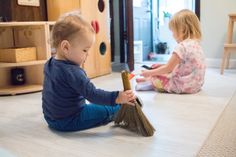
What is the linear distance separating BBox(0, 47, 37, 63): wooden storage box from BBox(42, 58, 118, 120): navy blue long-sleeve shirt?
766mm

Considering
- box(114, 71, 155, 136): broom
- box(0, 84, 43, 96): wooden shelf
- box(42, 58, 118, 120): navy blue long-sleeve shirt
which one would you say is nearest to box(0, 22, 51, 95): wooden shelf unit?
box(0, 84, 43, 96): wooden shelf

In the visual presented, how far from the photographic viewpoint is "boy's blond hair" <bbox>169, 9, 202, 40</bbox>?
1.68m

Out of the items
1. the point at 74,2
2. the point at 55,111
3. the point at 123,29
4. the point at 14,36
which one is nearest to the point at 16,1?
the point at 14,36

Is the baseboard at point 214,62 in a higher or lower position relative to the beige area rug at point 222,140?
higher

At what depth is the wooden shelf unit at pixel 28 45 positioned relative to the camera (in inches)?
73.4

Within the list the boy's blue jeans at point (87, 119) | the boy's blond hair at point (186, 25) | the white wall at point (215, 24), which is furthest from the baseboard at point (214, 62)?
the boy's blue jeans at point (87, 119)

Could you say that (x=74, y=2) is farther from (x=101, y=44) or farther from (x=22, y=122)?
(x=22, y=122)

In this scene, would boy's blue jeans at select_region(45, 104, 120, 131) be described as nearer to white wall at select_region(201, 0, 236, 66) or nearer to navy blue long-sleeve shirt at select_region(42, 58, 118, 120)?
navy blue long-sleeve shirt at select_region(42, 58, 118, 120)

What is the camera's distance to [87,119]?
1.13 m

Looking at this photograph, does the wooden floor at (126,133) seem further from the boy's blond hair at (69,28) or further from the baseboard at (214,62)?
the baseboard at (214,62)

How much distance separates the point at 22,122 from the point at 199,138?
0.74 metres

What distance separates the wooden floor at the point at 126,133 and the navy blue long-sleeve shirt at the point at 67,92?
3.6 inches

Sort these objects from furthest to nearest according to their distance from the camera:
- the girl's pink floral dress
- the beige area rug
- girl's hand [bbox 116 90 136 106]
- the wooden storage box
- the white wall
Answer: the white wall → the wooden storage box → the girl's pink floral dress → girl's hand [bbox 116 90 136 106] → the beige area rug

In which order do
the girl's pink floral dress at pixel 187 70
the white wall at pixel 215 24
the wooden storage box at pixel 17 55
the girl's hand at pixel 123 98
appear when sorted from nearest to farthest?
the girl's hand at pixel 123 98 → the girl's pink floral dress at pixel 187 70 → the wooden storage box at pixel 17 55 → the white wall at pixel 215 24
